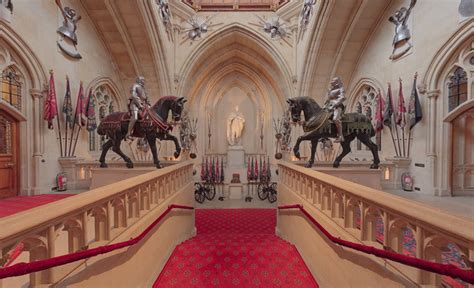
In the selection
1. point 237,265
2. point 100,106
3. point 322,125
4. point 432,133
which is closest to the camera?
point 237,265

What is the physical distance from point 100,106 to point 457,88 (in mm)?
12170

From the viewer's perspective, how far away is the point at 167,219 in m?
3.27

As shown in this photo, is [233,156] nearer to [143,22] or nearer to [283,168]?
[283,168]

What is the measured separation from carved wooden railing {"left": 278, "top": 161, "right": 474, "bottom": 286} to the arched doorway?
227 inches

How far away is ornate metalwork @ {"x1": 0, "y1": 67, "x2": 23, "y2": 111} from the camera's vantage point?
5.72m

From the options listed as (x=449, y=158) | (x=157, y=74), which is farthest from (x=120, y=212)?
(x=157, y=74)

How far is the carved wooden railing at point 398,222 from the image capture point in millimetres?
1069

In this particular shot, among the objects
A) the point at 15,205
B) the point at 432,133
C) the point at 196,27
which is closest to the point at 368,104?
the point at 432,133

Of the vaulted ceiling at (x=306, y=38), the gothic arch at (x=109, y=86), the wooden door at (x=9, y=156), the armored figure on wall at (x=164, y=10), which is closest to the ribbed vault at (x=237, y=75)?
the vaulted ceiling at (x=306, y=38)

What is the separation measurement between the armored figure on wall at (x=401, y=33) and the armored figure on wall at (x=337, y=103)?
4456 mm

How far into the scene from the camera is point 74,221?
1533 millimetres

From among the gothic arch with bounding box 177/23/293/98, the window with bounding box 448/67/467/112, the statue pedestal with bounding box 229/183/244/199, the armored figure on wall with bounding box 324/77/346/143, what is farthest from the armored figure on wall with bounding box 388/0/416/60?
the statue pedestal with bounding box 229/183/244/199

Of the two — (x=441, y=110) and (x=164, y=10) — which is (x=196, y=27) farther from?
(x=441, y=110)

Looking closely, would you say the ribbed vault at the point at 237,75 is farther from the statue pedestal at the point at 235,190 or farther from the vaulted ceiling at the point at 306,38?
the statue pedestal at the point at 235,190
